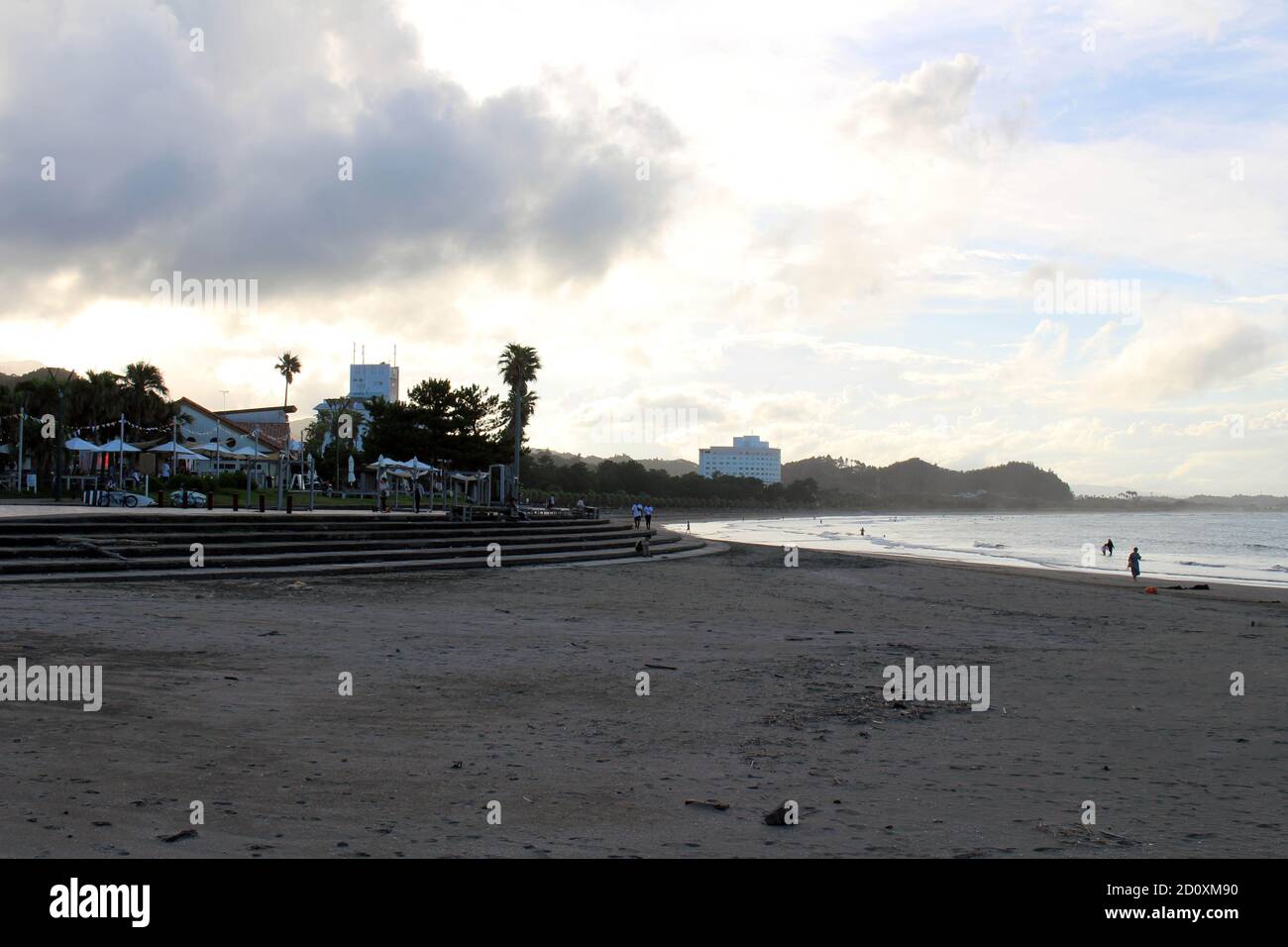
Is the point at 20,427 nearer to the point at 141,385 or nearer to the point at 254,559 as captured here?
the point at 141,385

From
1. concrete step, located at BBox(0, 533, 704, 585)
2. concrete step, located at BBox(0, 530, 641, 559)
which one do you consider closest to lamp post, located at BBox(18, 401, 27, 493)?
concrete step, located at BBox(0, 530, 641, 559)

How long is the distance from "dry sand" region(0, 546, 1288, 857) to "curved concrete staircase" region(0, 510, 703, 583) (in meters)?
Answer: 1.73

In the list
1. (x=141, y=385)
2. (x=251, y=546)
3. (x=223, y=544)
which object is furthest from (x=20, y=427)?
(x=251, y=546)

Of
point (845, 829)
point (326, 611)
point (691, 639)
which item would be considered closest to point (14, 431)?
point (326, 611)

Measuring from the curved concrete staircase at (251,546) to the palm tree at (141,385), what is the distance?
34828mm

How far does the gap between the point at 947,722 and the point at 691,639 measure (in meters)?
5.65

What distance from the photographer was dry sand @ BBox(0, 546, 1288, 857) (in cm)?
521

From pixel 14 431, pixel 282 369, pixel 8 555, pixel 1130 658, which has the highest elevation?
pixel 282 369

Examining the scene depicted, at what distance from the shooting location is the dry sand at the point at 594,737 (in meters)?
5.21

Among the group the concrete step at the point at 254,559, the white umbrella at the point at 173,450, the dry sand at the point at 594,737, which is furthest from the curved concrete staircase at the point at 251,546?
the white umbrella at the point at 173,450

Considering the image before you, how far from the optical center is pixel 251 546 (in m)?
21.0

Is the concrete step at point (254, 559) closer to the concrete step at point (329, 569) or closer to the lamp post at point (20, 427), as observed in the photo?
the concrete step at point (329, 569)

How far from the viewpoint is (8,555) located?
17.6 m
